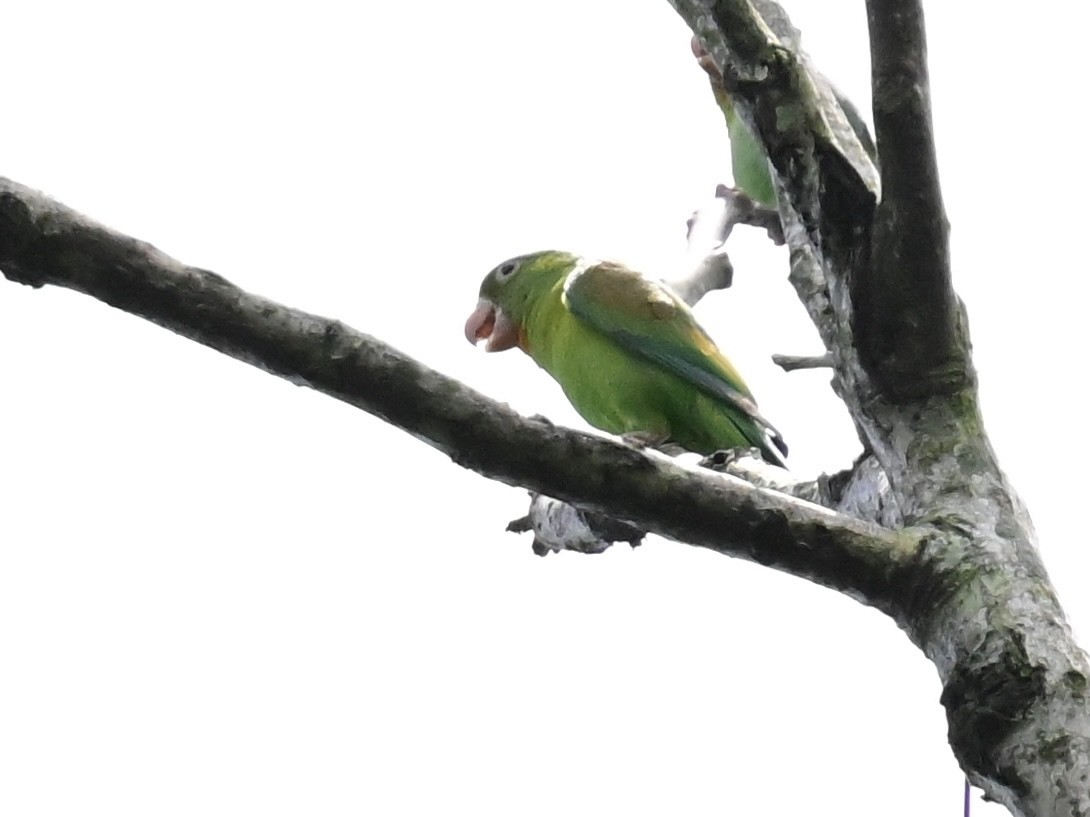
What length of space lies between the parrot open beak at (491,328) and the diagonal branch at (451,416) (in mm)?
3849

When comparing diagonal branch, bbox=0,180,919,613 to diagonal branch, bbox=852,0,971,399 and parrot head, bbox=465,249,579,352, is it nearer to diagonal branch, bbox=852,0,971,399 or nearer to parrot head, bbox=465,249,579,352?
diagonal branch, bbox=852,0,971,399

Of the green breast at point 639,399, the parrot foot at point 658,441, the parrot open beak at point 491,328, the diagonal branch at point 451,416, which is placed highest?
the parrot open beak at point 491,328

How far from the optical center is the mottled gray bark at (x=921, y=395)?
A: 6.29 feet

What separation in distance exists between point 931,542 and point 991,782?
1.41 feet

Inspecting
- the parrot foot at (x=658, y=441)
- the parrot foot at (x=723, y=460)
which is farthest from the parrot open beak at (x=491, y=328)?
the parrot foot at (x=723, y=460)

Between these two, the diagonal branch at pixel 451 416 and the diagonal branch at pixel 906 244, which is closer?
the diagonal branch at pixel 451 416

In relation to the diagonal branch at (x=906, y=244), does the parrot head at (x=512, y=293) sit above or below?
above

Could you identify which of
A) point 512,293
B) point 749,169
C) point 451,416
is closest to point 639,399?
point 512,293

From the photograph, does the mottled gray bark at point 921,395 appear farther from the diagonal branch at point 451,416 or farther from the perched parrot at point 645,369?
the perched parrot at point 645,369

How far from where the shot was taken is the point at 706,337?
213 inches

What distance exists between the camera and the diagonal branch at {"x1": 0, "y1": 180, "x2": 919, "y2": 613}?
1.92 meters

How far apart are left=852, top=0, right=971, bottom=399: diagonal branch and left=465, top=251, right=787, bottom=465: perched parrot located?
8.63 feet

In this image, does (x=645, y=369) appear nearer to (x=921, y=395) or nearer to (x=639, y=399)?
(x=639, y=399)

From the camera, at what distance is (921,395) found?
2551 mm
